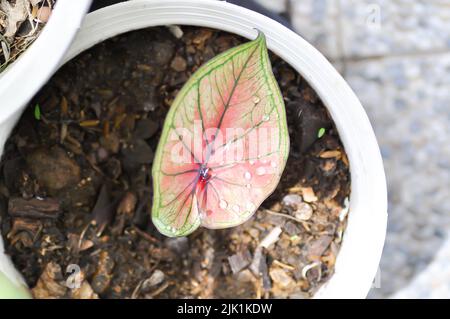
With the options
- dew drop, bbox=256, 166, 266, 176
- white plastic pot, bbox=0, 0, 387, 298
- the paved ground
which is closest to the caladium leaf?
dew drop, bbox=256, 166, 266, 176

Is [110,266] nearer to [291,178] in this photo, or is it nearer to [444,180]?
[291,178]

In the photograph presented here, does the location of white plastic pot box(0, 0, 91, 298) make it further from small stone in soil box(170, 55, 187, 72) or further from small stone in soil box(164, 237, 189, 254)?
small stone in soil box(164, 237, 189, 254)

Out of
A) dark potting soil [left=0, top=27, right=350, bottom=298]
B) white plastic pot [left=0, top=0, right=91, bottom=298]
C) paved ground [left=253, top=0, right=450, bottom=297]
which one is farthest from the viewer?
paved ground [left=253, top=0, right=450, bottom=297]

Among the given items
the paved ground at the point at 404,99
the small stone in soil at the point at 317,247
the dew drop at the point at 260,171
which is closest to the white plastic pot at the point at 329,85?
the small stone in soil at the point at 317,247

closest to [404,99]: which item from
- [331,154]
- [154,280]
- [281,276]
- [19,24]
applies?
[331,154]

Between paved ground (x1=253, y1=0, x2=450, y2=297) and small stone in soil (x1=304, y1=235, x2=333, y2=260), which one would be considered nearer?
small stone in soil (x1=304, y1=235, x2=333, y2=260)

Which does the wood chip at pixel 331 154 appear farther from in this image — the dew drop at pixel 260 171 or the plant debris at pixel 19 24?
the plant debris at pixel 19 24

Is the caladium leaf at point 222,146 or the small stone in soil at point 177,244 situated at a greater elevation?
the caladium leaf at point 222,146
